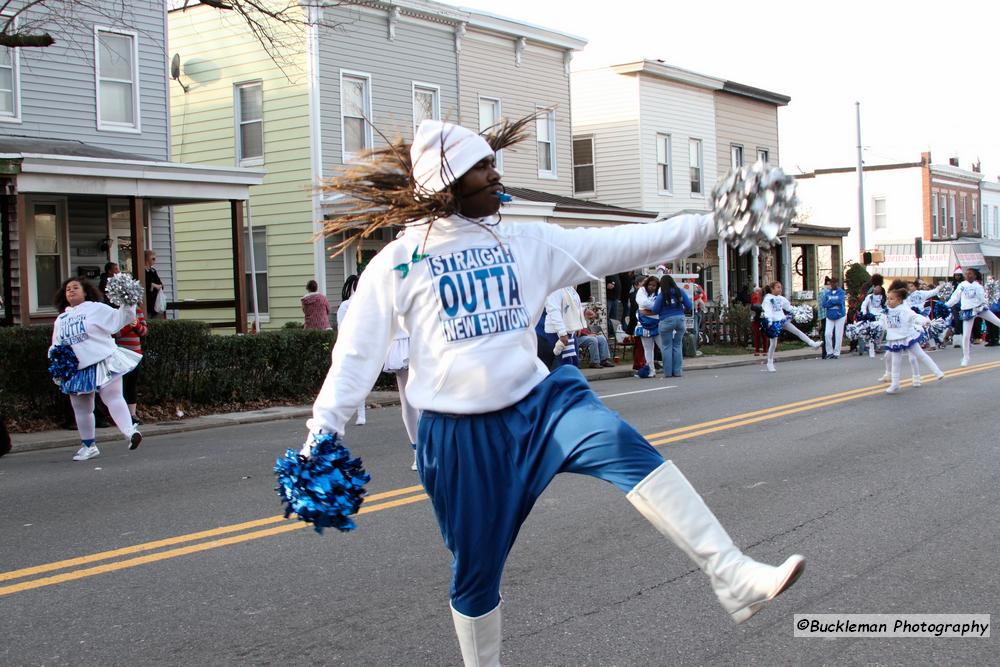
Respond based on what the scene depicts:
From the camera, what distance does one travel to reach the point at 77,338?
34.6 feet

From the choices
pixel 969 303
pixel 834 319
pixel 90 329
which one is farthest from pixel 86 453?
pixel 834 319

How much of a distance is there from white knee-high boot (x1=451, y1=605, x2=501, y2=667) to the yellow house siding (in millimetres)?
18891

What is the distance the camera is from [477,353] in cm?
362

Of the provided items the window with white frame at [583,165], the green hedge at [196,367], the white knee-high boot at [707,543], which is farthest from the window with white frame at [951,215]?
the white knee-high boot at [707,543]

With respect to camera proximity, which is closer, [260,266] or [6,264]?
[6,264]

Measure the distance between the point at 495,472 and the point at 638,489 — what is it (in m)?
0.52

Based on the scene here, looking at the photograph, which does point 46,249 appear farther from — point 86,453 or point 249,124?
point 86,453

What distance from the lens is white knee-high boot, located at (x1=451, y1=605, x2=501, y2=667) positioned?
3.70m

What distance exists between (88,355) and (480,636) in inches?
311

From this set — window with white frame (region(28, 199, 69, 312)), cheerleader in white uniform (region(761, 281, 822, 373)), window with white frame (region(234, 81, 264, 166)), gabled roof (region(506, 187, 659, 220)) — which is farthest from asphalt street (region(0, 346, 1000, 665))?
gabled roof (region(506, 187, 659, 220))

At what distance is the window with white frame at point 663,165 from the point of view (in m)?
32.2

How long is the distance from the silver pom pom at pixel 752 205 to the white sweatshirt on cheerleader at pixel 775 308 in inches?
668

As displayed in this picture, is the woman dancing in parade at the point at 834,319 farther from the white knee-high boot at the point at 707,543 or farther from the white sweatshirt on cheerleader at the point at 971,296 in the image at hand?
the white knee-high boot at the point at 707,543

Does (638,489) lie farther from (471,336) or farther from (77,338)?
(77,338)
